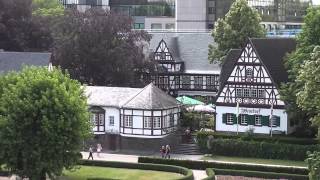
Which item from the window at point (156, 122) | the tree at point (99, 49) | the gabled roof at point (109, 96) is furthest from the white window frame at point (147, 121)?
the tree at point (99, 49)

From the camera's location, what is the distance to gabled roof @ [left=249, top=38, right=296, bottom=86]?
72.6 meters

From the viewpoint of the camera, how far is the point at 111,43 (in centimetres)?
8769

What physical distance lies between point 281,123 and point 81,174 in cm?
2217

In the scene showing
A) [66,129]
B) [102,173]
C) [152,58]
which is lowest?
[102,173]

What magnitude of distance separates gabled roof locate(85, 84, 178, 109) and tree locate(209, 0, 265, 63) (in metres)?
17.3

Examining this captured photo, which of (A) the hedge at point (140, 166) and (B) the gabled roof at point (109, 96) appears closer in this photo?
(A) the hedge at point (140, 166)

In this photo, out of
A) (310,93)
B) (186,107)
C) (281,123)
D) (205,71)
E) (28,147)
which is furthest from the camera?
(205,71)

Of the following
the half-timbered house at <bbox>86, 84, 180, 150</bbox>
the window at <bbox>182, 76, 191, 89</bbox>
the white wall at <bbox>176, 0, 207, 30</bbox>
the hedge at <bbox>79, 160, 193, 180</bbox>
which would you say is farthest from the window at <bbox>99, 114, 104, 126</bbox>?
the white wall at <bbox>176, 0, 207, 30</bbox>

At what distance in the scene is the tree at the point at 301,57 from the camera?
66.1 meters

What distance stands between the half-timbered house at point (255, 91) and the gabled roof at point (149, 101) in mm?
5699

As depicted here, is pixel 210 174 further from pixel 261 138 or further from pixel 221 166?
pixel 261 138

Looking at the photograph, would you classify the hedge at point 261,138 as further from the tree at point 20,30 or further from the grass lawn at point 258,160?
the tree at point 20,30

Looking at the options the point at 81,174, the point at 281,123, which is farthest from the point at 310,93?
the point at 281,123

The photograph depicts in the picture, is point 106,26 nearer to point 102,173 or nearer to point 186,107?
point 186,107
